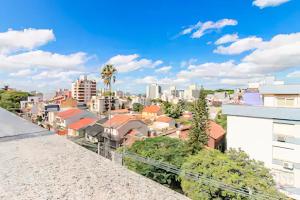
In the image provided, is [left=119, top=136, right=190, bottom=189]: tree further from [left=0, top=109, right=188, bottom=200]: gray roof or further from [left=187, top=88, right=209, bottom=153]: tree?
[left=0, top=109, right=188, bottom=200]: gray roof

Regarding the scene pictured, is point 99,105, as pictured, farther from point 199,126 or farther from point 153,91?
point 153,91

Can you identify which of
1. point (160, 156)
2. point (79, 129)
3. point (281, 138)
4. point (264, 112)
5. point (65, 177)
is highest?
point (65, 177)

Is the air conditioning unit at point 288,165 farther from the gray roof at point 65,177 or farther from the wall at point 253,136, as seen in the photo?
the gray roof at point 65,177

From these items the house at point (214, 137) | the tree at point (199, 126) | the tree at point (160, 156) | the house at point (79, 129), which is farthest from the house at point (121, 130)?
the tree at point (160, 156)

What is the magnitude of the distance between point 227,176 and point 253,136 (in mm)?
5150

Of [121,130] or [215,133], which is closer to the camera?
[215,133]

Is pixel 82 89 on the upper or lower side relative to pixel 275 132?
upper

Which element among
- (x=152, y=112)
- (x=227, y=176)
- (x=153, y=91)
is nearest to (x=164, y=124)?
(x=152, y=112)

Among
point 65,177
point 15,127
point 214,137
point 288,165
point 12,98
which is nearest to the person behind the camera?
point 65,177

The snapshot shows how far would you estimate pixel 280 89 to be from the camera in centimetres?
1493

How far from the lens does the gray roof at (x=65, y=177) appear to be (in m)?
1.31

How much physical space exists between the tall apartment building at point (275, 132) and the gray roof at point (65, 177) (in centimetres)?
1483

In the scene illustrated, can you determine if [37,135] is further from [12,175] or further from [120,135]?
[120,135]

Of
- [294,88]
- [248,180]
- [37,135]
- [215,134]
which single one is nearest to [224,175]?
[248,180]
